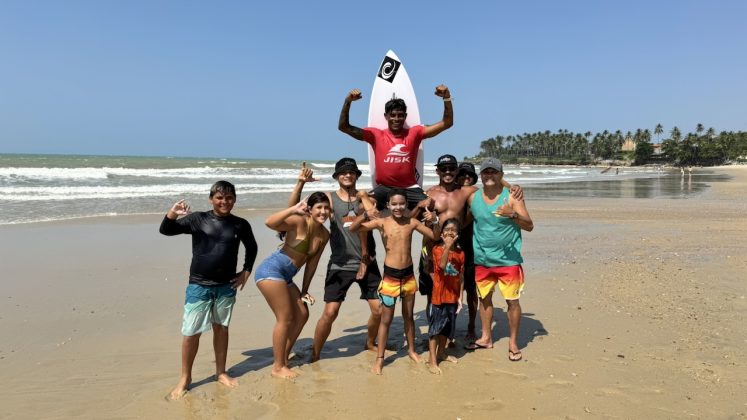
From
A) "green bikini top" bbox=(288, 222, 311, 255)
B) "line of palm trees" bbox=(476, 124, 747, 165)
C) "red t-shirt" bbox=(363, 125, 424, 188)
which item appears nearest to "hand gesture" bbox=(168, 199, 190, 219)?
"green bikini top" bbox=(288, 222, 311, 255)

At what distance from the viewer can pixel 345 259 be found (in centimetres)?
452

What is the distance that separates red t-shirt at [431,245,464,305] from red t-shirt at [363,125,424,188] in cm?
84

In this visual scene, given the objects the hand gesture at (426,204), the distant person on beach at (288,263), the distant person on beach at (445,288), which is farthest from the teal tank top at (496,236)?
the distant person on beach at (288,263)

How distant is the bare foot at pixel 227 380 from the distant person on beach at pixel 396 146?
6.72 feet

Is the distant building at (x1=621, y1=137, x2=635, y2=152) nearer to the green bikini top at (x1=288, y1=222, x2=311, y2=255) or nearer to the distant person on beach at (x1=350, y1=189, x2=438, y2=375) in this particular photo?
the distant person on beach at (x1=350, y1=189, x2=438, y2=375)

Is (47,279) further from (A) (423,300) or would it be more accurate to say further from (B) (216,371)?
(A) (423,300)

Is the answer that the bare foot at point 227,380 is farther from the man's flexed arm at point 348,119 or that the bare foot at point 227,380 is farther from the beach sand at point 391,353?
the man's flexed arm at point 348,119

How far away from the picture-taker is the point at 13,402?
367 cm

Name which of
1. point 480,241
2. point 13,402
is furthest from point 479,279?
point 13,402

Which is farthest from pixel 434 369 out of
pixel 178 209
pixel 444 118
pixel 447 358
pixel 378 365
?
pixel 178 209

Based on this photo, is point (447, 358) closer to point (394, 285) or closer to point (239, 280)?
point (394, 285)

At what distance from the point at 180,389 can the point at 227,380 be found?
1.18 feet

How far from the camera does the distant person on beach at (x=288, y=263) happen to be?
4000 mm

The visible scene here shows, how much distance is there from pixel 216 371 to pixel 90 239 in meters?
7.61
